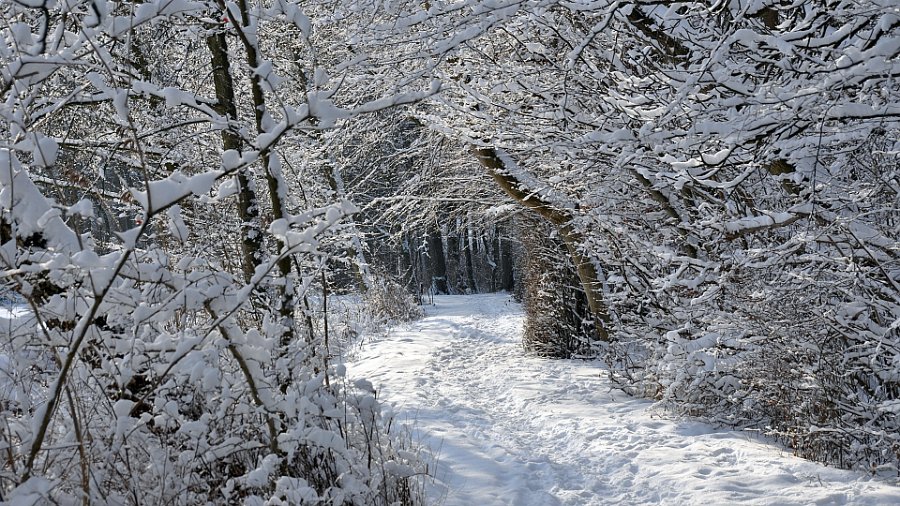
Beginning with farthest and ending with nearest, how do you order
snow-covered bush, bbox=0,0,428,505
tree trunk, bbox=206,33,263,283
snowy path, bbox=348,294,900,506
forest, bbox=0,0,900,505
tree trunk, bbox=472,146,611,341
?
tree trunk, bbox=472,146,611,341
tree trunk, bbox=206,33,263,283
snowy path, bbox=348,294,900,506
forest, bbox=0,0,900,505
snow-covered bush, bbox=0,0,428,505

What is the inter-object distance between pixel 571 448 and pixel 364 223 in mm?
2536

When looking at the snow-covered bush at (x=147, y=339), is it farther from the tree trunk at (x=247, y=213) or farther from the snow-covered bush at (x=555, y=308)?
the snow-covered bush at (x=555, y=308)

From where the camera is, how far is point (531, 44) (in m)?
5.75

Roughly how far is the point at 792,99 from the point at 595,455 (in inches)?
122

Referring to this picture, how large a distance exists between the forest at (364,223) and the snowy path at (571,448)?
1.42 feet

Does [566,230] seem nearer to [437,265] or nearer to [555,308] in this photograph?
[555,308]

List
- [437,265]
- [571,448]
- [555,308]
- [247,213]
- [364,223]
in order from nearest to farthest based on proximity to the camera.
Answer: [247,213] < [364,223] < [571,448] < [555,308] < [437,265]

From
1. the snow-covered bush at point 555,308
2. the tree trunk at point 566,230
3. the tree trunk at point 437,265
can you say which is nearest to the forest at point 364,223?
the tree trunk at point 566,230

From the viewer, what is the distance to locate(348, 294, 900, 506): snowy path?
3986mm

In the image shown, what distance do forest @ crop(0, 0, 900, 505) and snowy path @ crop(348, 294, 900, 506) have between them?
43cm

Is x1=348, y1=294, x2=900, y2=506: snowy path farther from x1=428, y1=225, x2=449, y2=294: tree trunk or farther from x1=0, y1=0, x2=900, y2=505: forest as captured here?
x1=428, y1=225, x2=449, y2=294: tree trunk

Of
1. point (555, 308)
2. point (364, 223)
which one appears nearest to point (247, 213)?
point (364, 223)

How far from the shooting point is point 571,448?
525cm

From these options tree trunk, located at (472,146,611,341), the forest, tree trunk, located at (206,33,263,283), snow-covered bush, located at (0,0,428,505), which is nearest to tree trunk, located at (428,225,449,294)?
tree trunk, located at (472,146,611,341)
